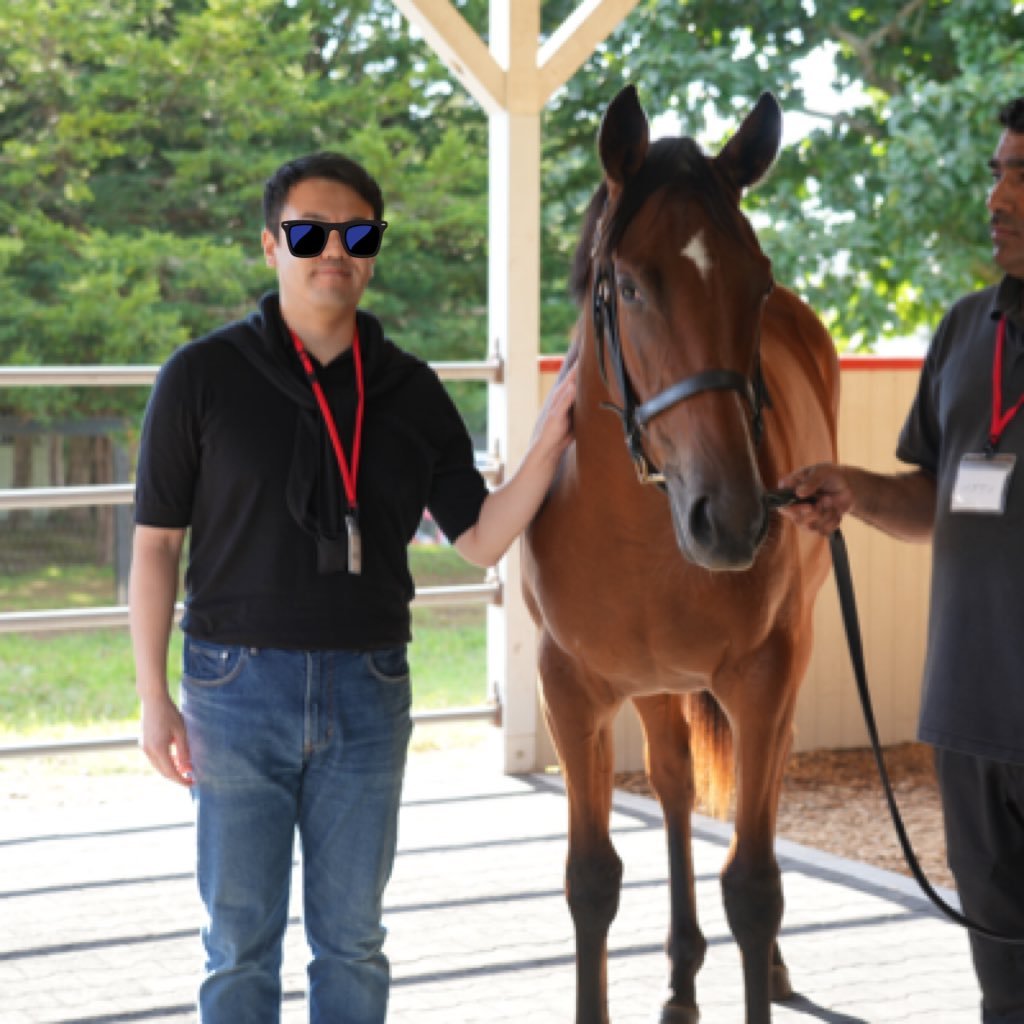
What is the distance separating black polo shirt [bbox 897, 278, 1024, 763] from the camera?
2365 millimetres

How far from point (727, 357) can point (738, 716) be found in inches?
34.2

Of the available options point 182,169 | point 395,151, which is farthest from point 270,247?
point 395,151

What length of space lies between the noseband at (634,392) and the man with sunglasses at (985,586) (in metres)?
0.22

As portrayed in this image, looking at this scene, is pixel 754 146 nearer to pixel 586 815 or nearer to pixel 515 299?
pixel 586 815

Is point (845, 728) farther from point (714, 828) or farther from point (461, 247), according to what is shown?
point (461, 247)

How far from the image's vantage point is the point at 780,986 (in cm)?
345

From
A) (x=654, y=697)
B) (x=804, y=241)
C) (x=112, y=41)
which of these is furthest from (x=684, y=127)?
(x=654, y=697)

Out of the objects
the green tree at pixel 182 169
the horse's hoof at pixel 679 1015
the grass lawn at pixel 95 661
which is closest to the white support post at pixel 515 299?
the grass lawn at pixel 95 661

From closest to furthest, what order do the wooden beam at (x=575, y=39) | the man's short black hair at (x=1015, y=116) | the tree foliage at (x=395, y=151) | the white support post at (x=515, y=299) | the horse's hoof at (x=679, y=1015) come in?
the man's short black hair at (x=1015, y=116), the horse's hoof at (x=679, y=1015), the wooden beam at (x=575, y=39), the white support post at (x=515, y=299), the tree foliage at (x=395, y=151)

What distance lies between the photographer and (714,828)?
492 cm

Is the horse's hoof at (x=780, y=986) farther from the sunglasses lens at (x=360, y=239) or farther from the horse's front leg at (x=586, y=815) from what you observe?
the sunglasses lens at (x=360, y=239)

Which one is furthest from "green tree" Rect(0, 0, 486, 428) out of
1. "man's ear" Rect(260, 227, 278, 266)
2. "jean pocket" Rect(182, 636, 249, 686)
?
"jean pocket" Rect(182, 636, 249, 686)

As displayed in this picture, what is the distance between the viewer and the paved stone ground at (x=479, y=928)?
3.40 m

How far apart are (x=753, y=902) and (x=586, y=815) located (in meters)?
0.34
